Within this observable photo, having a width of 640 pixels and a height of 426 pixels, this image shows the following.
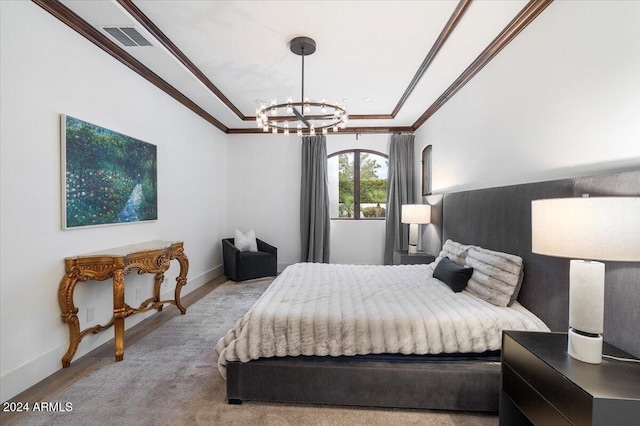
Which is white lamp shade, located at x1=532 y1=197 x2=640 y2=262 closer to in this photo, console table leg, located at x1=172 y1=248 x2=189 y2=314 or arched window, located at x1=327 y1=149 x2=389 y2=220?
console table leg, located at x1=172 y1=248 x2=189 y2=314

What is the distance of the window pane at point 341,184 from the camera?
6.14 meters

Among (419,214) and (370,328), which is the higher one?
(419,214)

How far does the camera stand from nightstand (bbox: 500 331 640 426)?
3.57 ft

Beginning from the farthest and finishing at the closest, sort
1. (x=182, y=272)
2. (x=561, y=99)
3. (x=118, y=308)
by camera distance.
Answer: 1. (x=182, y=272)
2. (x=118, y=308)
3. (x=561, y=99)

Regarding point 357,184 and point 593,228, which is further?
point 357,184

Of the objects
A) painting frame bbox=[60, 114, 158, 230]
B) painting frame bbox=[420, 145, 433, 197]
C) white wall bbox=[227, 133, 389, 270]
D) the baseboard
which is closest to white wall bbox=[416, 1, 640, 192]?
painting frame bbox=[420, 145, 433, 197]

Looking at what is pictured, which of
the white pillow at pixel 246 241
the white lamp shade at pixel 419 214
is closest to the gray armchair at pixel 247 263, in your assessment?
the white pillow at pixel 246 241

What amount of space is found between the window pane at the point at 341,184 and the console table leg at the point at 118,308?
13.3 ft

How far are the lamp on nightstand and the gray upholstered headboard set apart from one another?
1.13ft

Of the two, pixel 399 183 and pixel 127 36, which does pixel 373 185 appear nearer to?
pixel 399 183

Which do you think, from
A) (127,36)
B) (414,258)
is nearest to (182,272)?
(127,36)

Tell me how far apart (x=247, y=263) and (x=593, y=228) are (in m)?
4.58

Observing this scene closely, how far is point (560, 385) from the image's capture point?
125cm

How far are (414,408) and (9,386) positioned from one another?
8.65 ft
